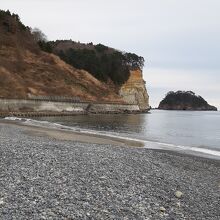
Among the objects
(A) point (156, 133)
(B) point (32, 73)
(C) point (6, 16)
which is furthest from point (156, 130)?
(C) point (6, 16)

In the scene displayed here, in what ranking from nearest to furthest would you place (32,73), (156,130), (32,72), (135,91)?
(156,130), (32,73), (32,72), (135,91)

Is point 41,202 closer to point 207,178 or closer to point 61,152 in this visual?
point 61,152

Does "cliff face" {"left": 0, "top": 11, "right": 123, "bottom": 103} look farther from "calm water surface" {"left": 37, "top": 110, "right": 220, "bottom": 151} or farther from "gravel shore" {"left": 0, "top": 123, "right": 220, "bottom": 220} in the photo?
"gravel shore" {"left": 0, "top": 123, "right": 220, "bottom": 220}

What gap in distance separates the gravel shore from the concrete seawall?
56.4m

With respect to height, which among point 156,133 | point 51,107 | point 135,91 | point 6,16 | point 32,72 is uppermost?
point 6,16

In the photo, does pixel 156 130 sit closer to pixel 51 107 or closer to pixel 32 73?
pixel 51 107

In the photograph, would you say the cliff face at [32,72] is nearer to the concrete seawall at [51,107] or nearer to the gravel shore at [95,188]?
the concrete seawall at [51,107]

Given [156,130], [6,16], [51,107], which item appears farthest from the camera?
[6,16]

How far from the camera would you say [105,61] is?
150 m

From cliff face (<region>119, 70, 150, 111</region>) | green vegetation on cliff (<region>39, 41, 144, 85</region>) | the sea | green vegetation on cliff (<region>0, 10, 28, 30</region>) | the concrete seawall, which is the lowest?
the sea

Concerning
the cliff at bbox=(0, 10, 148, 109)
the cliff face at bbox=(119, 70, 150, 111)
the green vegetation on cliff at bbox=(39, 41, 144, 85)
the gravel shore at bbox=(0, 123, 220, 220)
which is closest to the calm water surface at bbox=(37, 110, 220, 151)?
the cliff at bbox=(0, 10, 148, 109)

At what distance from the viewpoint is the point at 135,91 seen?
150250 mm

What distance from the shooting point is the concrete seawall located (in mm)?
77613

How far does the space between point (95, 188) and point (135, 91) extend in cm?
13803
